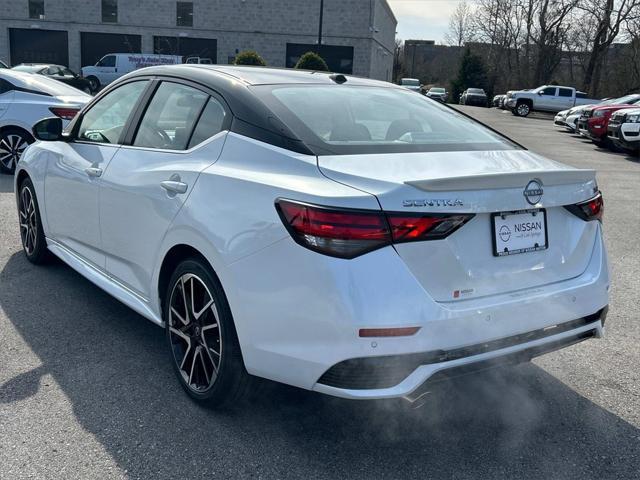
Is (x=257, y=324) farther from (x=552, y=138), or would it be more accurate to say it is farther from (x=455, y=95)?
(x=455, y=95)

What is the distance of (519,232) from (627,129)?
1520 centimetres

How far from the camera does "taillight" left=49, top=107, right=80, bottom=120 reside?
366 inches

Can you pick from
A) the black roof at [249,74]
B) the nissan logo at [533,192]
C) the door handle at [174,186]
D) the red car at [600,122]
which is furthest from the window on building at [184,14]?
the nissan logo at [533,192]

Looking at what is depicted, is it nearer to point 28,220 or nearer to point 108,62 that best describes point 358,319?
point 28,220

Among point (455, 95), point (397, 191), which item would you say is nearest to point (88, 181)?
point (397, 191)

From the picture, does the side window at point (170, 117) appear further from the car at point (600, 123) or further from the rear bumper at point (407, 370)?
the car at point (600, 123)

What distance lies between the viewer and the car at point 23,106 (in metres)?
9.60

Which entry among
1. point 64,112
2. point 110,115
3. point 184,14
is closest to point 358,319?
point 110,115

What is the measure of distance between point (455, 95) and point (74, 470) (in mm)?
70582

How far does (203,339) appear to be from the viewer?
126 inches

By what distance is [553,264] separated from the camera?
→ 9.86 ft

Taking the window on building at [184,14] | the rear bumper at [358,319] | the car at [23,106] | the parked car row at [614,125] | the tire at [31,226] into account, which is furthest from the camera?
the window on building at [184,14]

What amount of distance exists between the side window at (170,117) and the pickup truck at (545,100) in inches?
1627

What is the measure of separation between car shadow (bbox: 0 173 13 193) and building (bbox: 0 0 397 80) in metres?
42.0
